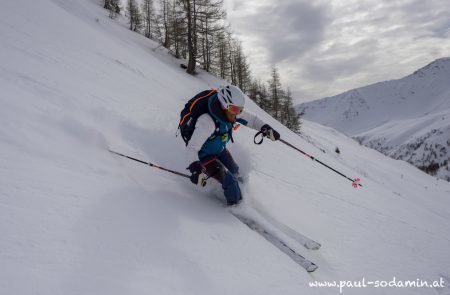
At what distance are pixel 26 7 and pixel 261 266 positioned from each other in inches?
410

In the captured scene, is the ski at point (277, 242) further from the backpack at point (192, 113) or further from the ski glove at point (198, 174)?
the backpack at point (192, 113)

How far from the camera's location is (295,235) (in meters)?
5.70

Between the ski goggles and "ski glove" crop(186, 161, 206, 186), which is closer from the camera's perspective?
"ski glove" crop(186, 161, 206, 186)

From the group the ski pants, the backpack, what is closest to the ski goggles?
the backpack

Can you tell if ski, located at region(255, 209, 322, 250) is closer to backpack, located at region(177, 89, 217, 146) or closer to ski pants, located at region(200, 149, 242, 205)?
ski pants, located at region(200, 149, 242, 205)

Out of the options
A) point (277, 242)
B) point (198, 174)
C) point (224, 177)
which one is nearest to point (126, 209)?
point (198, 174)

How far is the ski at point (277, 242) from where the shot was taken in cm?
498

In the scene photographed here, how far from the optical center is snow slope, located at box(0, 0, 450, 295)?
285 cm

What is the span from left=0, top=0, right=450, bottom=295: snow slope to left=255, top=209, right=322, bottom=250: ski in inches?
8.9

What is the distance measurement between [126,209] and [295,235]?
3.06 metres

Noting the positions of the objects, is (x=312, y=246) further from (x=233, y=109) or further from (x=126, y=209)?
(x=126, y=209)

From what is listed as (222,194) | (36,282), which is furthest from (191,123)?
(36,282)

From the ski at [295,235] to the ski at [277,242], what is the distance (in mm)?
461

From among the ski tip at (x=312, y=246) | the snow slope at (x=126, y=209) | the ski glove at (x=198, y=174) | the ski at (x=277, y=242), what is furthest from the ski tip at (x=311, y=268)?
the ski glove at (x=198, y=174)
